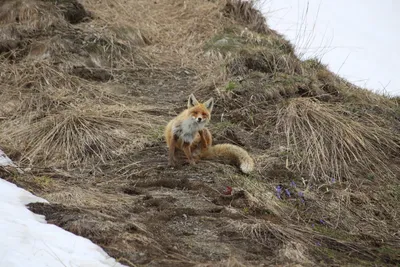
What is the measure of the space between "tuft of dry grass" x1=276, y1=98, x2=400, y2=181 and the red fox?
0.96 metres

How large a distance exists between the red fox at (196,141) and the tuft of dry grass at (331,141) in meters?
0.96

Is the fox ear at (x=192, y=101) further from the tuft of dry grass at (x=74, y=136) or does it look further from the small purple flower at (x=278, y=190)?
the small purple flower at (x=278, y=190)

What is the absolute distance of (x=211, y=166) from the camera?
23.9 feet

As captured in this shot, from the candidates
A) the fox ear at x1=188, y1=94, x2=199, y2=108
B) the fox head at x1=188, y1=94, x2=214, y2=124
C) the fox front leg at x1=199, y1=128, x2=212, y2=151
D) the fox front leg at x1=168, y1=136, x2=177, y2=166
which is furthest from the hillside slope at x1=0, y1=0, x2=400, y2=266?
the fox ear at x1=188, y1=94, x2=199, y2=108

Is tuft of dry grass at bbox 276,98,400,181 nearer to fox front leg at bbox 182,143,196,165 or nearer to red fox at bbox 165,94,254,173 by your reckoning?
red fox at bbox 165,94,254,173

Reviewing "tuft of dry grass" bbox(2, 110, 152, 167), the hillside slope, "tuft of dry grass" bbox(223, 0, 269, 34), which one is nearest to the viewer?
the hillside slope

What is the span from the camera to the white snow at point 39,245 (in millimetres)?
4387

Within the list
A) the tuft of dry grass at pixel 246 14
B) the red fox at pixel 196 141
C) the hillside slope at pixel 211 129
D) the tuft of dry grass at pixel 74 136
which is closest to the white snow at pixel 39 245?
the hillside slope at pixel 211 129

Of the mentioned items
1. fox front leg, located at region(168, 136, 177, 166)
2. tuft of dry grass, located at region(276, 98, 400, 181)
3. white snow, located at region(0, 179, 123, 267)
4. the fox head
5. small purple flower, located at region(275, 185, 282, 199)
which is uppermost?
tuft of dry grass, located at region(276, 98, 400, 181)

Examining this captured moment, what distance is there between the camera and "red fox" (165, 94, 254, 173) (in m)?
7.19

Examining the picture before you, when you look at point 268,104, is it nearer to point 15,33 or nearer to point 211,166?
point 211,166

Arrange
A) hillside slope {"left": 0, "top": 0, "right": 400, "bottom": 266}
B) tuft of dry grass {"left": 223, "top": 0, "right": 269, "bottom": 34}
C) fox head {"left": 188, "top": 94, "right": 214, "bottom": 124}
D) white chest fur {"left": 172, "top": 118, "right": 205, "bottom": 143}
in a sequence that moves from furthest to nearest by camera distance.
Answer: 1. tuft of dry grass {"left": 223, "top": 0, "right": 269, "bottom": 34}
2. white chest fur {"left": 172, "top": 118, "right": 205, "bottom": 143}
3. fox head {"left": 188, "top": 94, "right": 214, "bottom": 124}
4. hillside slope {"left": 0, "top": 0, "right": 400, "bottom": 266}

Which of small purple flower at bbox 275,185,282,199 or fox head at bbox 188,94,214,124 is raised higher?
fox head at bbox 188,94,214,124

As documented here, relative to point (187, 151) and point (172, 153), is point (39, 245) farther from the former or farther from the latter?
point (187, 151)
